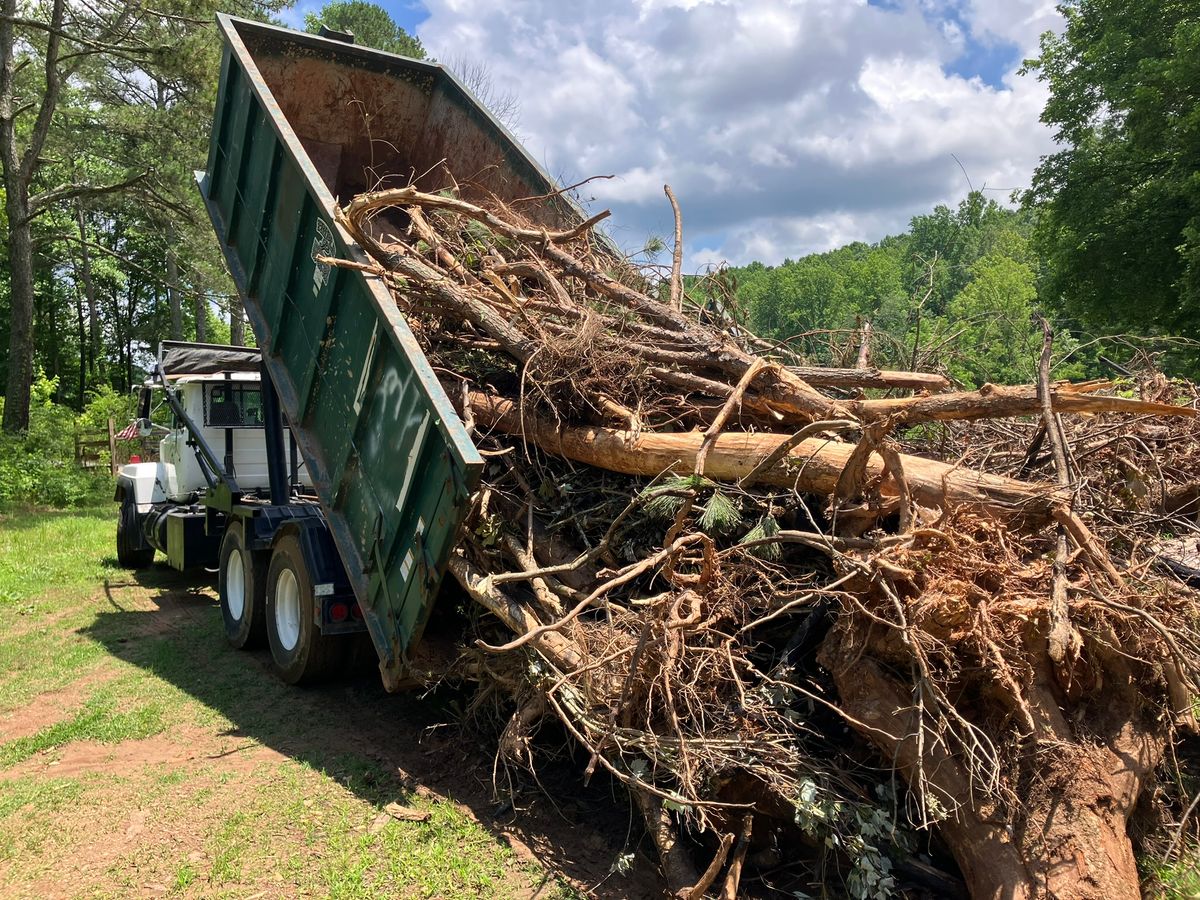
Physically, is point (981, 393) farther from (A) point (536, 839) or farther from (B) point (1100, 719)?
(A) point (536, 839)

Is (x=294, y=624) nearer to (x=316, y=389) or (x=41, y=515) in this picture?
(x=316, y=389)

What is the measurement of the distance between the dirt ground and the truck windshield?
244 centimetres

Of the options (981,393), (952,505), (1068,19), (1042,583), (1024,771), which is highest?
(1068,19)

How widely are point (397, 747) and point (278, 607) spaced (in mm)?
1525

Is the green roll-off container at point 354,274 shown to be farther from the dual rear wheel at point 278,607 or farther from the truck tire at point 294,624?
the dual rear wheel at point 278,607

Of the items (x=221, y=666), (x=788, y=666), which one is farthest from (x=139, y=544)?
(x=788, y=666)

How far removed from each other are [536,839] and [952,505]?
2.23 metres

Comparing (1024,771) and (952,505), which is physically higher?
(952,505)

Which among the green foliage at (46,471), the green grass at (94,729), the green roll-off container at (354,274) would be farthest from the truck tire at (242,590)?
the green foliage at (46,471)

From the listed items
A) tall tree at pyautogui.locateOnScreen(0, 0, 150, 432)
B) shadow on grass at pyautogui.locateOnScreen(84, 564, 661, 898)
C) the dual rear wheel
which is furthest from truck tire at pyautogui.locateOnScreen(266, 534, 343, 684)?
tall tree at pyautogui.locateOnScreen(0, 0, 150, 432)

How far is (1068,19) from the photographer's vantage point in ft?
57.4

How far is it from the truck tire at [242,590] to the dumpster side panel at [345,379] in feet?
4.04

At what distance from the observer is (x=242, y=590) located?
20.2 feet

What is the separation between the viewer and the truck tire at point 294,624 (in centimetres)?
501
